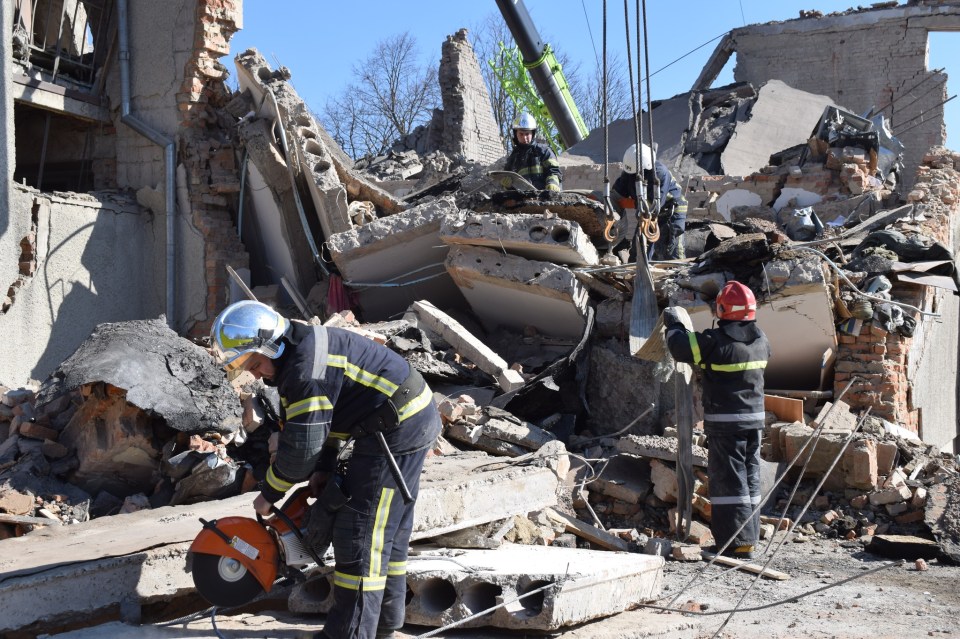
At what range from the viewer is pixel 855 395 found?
7449 mm

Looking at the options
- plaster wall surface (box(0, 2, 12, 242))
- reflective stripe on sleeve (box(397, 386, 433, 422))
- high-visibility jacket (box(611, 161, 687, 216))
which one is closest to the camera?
reflective stripe on sleeve (box(397, 386, 433, 422))

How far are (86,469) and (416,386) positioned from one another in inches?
130

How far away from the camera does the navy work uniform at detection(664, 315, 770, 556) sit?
227 inches

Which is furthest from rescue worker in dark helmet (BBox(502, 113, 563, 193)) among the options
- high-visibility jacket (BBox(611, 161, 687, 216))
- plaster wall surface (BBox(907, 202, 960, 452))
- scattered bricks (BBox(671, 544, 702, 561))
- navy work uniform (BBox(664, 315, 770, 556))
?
scattered bricks (BBox(671, 544, 702, 561))

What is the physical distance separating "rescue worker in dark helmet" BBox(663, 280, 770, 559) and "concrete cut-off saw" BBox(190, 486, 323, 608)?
2870mm

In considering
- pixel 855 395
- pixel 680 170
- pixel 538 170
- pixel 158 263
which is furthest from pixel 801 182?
pixel 158 263

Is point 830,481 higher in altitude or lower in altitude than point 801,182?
lower

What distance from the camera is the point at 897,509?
6.48 m

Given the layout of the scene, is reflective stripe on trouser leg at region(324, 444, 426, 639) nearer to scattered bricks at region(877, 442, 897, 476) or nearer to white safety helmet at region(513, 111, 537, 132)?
scattered bricks at region(877, 442, 897, 476)

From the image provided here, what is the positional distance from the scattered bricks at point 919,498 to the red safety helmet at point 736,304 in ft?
6.16

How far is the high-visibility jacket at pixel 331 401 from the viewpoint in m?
3.60

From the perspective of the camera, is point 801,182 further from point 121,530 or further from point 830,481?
point 121,530

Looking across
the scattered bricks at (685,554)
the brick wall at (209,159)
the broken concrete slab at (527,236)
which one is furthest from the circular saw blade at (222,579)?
the brick wall at (209,159)

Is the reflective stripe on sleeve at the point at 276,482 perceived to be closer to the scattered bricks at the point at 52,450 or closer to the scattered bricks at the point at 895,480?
the scattered bricks at the point at 52,450
